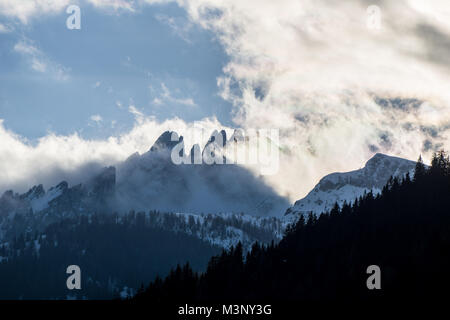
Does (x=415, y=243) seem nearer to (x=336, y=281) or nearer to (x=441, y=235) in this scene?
(x=441, y=235)

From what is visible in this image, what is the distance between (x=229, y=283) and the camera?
197875 millimetres
